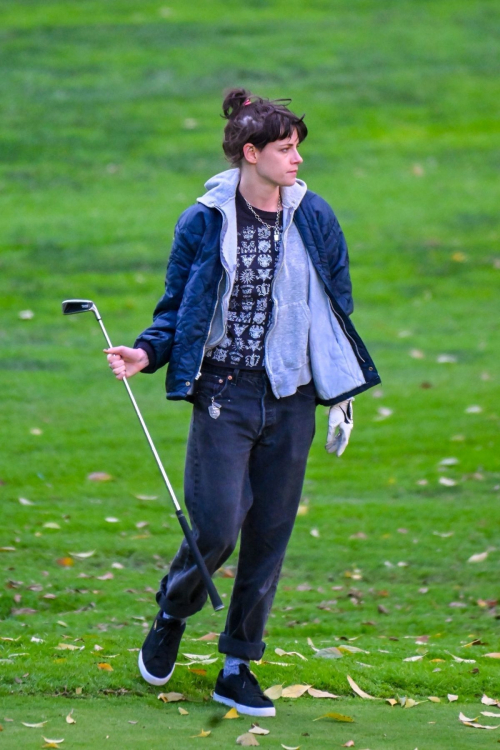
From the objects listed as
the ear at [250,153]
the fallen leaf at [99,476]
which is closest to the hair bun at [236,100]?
the ear at [250,153]

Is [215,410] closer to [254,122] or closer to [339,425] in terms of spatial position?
[339,425]

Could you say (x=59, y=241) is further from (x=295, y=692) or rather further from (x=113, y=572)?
(x=295, y=692)

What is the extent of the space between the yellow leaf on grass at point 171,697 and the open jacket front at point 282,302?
130 centimetres

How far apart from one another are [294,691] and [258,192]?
2102mm

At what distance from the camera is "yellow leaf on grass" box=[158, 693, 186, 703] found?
15.8 ft

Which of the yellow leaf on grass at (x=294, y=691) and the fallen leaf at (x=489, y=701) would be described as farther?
the fallen leaf at (x=489, y=701)

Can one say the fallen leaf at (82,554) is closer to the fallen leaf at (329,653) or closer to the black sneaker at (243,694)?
the fallen leaf at (329,653)

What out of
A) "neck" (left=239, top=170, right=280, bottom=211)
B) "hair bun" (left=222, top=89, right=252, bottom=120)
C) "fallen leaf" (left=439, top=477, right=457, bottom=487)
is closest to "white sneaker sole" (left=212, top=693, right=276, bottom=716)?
"neck" (left=239, top=170, right=280, bottom=211)

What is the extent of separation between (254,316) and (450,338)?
8.89 metres

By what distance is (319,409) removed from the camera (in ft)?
37.3

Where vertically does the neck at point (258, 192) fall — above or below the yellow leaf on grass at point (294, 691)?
above

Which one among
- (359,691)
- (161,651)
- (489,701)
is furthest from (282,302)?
(489,701)

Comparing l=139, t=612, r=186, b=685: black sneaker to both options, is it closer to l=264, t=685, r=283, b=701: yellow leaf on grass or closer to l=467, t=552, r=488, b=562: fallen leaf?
l=264, t=685, r=283, b=701: yellow leaf on grass

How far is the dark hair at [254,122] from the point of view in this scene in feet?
14.6
